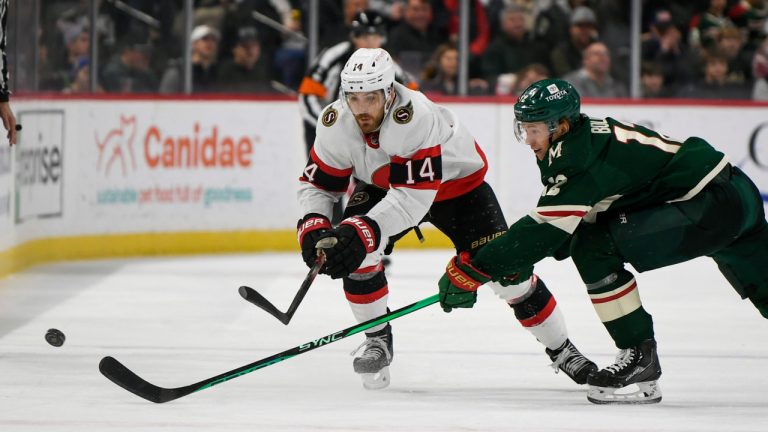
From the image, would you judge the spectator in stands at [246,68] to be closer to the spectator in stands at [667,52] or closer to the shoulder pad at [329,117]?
the spectator in stands at [667,52]

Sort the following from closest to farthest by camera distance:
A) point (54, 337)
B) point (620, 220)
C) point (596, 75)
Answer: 1. point (620, 220)
2. point (54, 337)
3. point (596, 75)

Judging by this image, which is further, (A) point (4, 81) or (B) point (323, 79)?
(B) point (323, 79)

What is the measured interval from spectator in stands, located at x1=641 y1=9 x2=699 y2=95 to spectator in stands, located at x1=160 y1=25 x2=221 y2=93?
277cm

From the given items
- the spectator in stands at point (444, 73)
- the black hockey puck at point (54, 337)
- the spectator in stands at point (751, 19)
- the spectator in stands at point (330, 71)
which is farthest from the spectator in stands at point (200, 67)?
the black hockey puck at point (54, 337)

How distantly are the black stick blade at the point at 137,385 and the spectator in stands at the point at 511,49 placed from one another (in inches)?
209

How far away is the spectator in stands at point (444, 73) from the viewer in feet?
28.8

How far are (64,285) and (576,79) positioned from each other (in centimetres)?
379

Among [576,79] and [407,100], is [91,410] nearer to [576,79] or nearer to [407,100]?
[407,100]

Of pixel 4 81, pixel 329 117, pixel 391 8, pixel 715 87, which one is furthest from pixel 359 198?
pixel 715 87

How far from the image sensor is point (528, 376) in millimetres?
4422

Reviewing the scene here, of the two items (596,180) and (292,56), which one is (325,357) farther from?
(292,56)

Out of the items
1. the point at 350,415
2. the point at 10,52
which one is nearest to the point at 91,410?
the point at 350,415

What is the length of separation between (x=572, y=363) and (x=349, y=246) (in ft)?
2.64

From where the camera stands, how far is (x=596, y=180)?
364 cm
